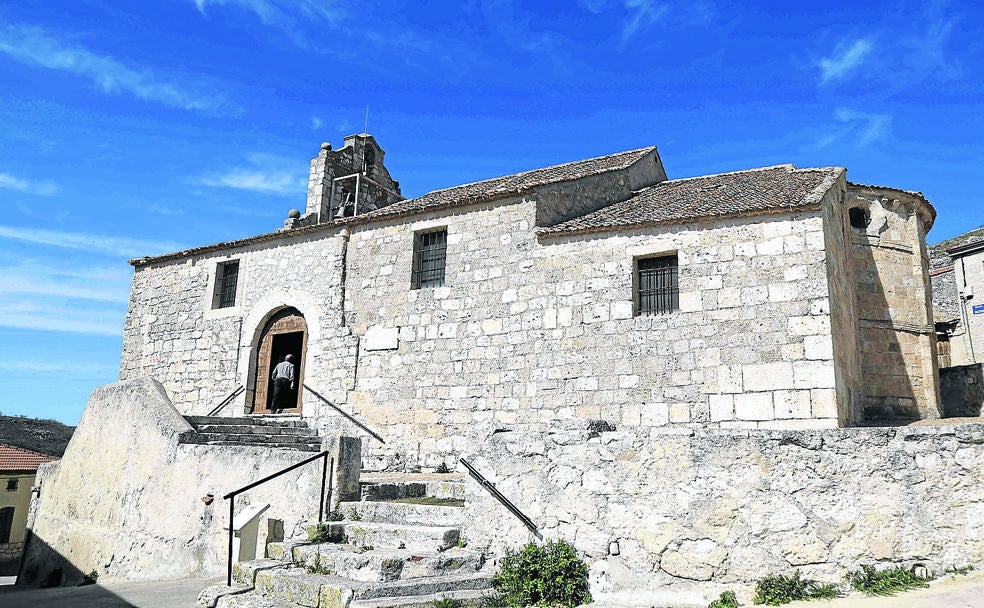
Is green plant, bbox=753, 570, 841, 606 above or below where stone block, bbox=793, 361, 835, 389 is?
below

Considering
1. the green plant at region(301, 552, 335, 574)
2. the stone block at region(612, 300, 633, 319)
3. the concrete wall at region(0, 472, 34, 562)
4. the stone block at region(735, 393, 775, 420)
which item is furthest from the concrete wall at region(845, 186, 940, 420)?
the concrete wall at region(0, 472, 34, 562)

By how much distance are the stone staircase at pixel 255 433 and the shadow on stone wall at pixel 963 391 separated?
13.9 m

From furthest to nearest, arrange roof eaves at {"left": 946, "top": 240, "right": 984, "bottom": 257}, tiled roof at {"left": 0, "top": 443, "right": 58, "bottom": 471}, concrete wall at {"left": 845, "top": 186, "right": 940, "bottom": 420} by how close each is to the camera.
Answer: tiled roof at {"left": 0, "top": 443, "right": 58, "bottom": 471}
roof eaves at {"left": 946, "top": 240, "right": 984, "bottom": 257}
concrete wall at {"left": 845, "top": 186, "right": 940, "bottom": 420}

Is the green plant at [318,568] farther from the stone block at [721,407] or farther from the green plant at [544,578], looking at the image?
the stone block at [721,407]

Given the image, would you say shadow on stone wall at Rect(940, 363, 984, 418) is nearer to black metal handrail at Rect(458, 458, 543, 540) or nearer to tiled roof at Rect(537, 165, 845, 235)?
tiled roof at Rect(537, 165, 845, 235)

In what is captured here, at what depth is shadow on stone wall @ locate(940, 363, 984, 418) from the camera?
1608 cm

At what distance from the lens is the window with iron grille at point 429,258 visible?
1445cm

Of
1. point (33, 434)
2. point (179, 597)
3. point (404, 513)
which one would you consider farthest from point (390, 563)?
point (33, 434)

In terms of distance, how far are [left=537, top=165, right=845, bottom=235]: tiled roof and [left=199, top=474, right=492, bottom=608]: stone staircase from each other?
608cm

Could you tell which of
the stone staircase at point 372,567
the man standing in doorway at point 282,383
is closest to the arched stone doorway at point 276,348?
the man standing in doorway at point 282,383

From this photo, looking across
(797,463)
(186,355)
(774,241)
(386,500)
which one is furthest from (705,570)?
(186,355)

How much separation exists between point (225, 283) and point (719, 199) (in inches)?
464

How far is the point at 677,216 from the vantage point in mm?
11992

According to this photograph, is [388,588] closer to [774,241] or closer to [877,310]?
[774,241]
